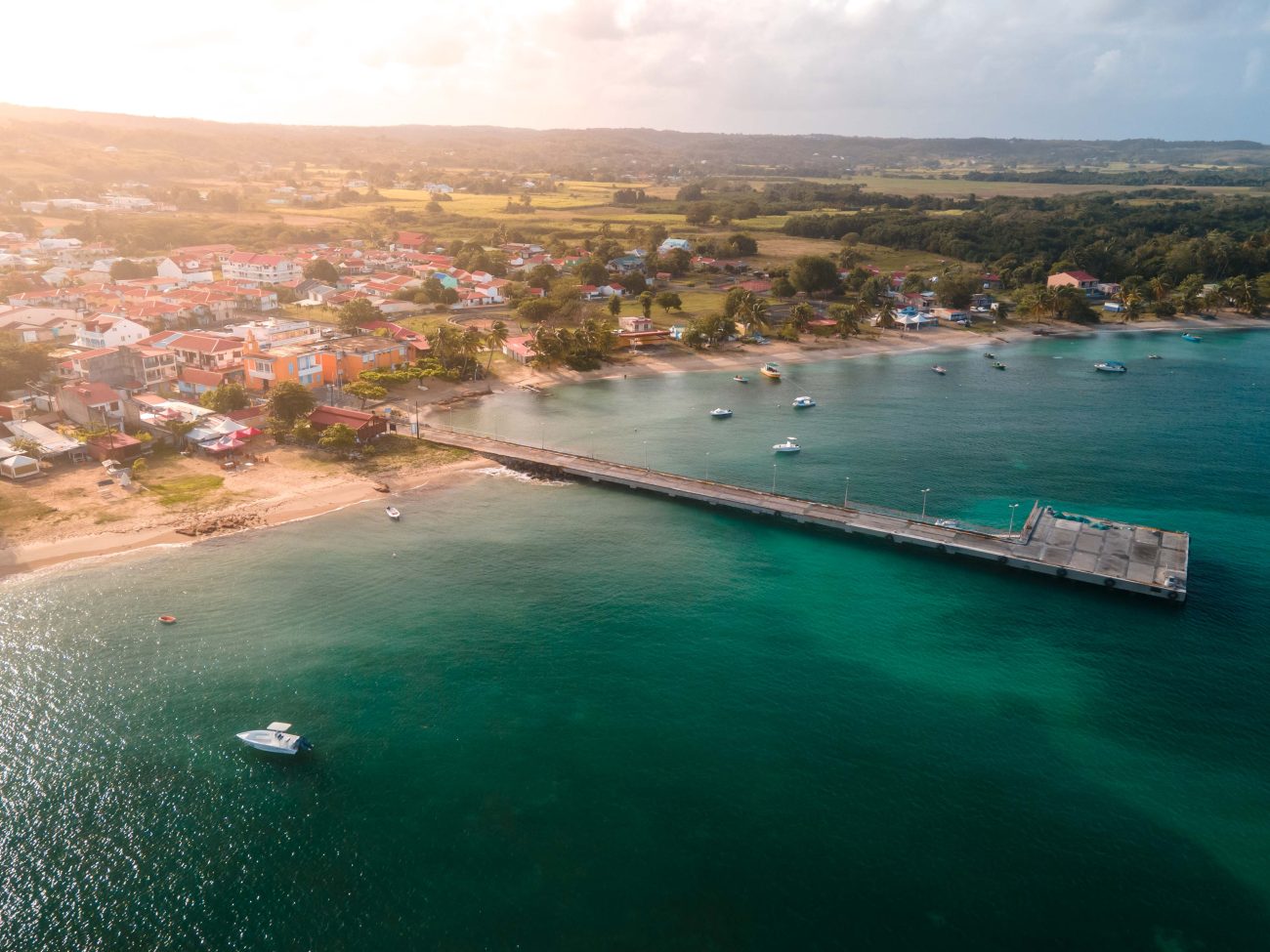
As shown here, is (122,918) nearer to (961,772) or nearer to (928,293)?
(961,772)

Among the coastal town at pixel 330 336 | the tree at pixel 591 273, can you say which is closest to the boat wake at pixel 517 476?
the coastal town at pixel 330 336

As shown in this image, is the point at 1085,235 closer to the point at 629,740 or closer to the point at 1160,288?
the point at 1160,288

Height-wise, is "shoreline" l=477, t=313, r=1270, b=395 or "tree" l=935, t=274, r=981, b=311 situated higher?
"tree" l=935, t=274, r=981, b=311

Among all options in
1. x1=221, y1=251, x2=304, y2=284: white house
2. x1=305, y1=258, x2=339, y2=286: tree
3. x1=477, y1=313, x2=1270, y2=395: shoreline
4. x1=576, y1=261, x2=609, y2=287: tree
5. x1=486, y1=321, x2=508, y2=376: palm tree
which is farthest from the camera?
x1=576, y1=261, x2=609, y2=287: tree

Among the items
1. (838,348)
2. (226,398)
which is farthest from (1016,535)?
(226,398)

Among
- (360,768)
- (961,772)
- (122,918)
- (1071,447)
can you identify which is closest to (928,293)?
(1071,447)

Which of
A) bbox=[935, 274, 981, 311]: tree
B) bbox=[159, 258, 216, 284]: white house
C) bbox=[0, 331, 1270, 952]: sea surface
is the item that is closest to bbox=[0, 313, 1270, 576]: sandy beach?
bbox=[0, 331, 1270, 952]: sea surface

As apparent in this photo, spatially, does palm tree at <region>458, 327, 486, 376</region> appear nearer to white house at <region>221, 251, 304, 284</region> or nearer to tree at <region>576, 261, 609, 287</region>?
tree at <region>576, 261, 609, 287</region>

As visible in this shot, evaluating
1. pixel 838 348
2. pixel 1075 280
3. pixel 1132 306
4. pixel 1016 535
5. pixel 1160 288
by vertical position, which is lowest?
pixel 1016 535
